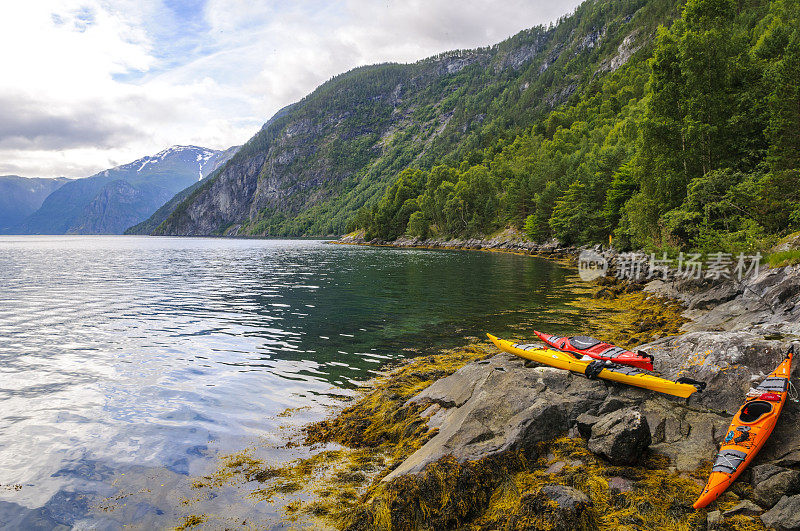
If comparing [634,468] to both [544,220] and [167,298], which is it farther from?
[544,220]

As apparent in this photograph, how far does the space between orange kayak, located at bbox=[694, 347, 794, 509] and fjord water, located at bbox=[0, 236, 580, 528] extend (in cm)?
1013

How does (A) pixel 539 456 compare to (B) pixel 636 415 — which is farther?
(A) pixel 539 456

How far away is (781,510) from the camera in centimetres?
598

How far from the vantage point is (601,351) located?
12.3m

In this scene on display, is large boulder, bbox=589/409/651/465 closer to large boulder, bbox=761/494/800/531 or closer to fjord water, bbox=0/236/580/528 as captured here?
large boulder, bbox=761/494/800/531

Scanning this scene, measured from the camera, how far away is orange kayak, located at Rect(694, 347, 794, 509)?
6.84 meters

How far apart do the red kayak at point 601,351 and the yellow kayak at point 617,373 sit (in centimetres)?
33

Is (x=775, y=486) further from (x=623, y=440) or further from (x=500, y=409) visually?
(x=500, y=409)

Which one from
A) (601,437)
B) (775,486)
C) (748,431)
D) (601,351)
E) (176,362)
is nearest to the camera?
(775,486)

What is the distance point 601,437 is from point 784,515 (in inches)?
112

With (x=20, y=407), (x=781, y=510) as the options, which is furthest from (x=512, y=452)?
(x=20, y=407)

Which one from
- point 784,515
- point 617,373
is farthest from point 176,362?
point 784,515

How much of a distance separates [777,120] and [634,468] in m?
31.8

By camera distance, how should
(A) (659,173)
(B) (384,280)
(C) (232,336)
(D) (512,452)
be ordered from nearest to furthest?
(D) (512,452) → (C) (232,336) → (A) (659,173) → (B) (384,280)
